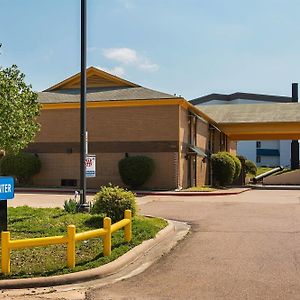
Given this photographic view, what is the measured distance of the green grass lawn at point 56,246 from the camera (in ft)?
26.3

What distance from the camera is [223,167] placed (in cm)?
3831

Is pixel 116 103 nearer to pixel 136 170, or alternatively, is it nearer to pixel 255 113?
pixel 136 170

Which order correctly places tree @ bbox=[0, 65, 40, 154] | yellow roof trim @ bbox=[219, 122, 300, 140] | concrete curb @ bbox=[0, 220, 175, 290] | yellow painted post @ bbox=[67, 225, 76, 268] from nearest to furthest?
concrete curb @ bbox=[0, 220, 175, 290] → yellow painted post @ bbox=[67, 225, 76, 268] → tree @ bbox=[0, 65, 40, 154] → yellow roof trim @ bbox=[219, 122, 300, 140]

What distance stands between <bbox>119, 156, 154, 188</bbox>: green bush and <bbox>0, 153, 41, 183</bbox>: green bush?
Result: 5.75 m

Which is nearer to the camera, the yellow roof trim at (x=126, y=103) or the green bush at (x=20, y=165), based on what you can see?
the yellow roof trim at (x=126, y=103)

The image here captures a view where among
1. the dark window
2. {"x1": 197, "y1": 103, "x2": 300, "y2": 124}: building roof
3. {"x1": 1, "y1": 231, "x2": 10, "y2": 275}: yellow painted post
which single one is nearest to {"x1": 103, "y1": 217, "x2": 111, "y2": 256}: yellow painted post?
{"x1": 1, "y1": 231, "x2": 10, "y2": 275}: yellow painted post

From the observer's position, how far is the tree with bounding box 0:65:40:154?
11.7 meters

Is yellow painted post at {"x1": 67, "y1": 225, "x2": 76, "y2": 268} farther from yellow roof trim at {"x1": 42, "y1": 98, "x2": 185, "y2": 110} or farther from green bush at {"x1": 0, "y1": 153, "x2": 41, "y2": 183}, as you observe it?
green bush at {"x1": 0, "y1": 153, "x2": 41, "y2": 183}

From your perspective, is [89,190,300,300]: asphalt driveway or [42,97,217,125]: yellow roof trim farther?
[42,97,217,125]: yellow roof trim

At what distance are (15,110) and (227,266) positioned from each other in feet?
20.3

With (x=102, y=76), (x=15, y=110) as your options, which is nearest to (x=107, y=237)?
(x=15, y=110)

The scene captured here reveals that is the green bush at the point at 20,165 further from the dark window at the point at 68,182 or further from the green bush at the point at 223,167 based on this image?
the green bush at the point at 223,167

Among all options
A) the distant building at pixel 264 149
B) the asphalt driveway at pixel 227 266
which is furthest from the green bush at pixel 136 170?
the distant building at pixel 264 149

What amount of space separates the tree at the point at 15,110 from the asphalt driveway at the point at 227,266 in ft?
15.3
